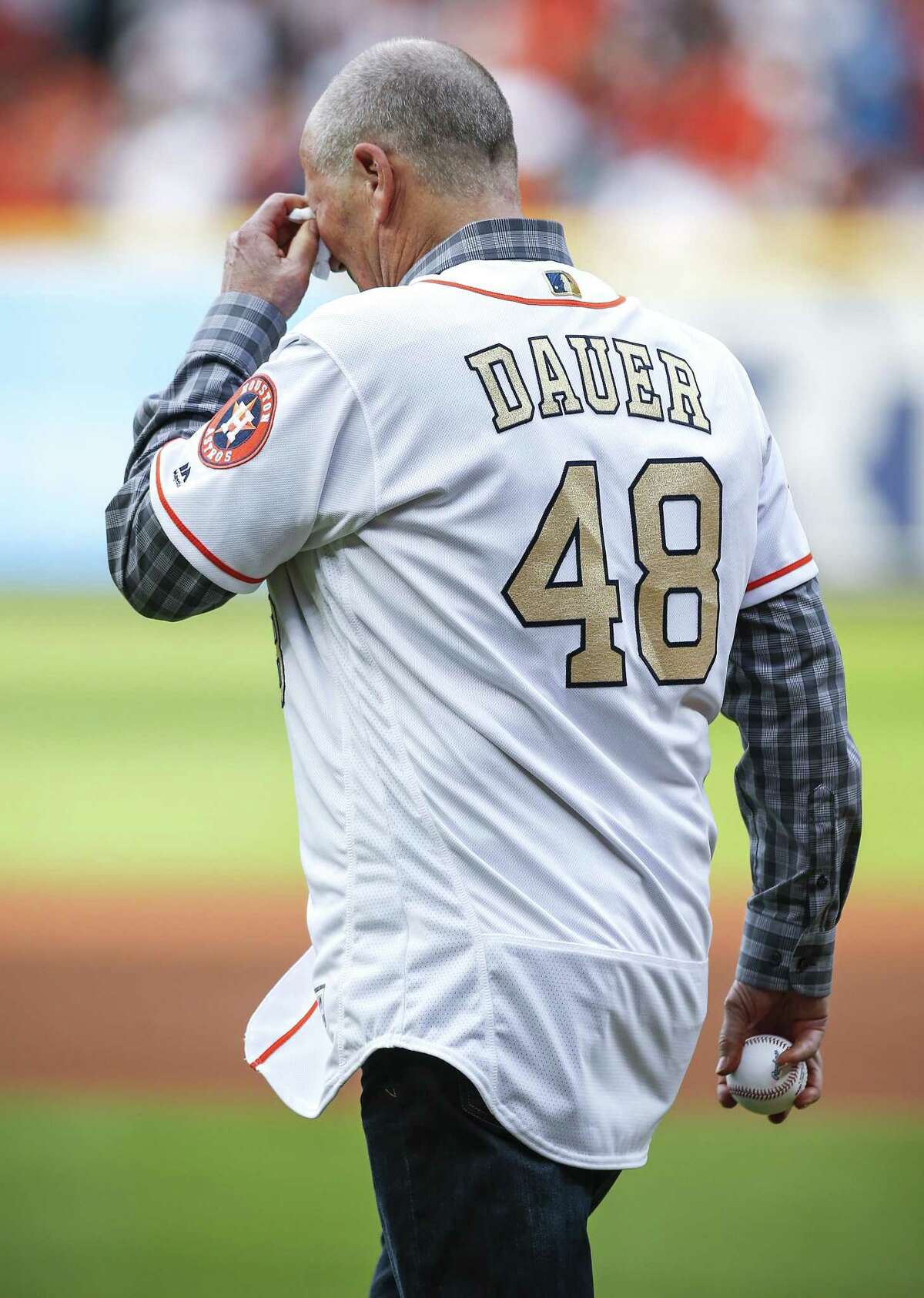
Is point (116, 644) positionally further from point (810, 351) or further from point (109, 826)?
point (810, 351)

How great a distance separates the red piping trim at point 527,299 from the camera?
5.24 feet

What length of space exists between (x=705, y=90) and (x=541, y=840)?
12.6 metres

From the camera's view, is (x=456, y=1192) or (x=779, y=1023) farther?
(x=779, y=1023)

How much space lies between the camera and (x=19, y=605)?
39.2 ft

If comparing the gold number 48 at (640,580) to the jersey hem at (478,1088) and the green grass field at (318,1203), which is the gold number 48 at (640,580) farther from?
the green grass field at (318,1203)

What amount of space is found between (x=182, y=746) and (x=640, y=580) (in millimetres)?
6930

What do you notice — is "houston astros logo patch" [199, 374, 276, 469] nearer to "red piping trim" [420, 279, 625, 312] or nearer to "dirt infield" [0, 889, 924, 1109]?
"red piping trim" [420, 279, 625, 312]

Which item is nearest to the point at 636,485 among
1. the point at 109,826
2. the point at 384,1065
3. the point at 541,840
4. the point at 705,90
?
the point at 541,840

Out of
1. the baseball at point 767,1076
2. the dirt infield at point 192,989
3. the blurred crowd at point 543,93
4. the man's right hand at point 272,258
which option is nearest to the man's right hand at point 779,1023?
the baseball at point 767,1076

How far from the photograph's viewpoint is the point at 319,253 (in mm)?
1873

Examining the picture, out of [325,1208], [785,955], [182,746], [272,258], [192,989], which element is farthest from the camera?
[182,746]

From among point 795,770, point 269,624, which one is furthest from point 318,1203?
point 269,624

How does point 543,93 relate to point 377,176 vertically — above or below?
above

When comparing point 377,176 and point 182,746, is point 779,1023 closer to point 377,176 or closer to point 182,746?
point 377,176
